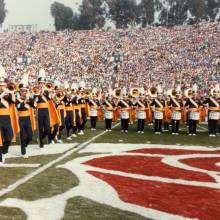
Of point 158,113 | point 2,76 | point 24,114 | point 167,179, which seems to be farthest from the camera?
point 158,113

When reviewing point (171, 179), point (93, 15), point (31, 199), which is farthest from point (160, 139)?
point (93, 15)

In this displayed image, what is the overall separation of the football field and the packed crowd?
3270 cm

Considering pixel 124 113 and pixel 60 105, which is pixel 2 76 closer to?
pixel 60 105

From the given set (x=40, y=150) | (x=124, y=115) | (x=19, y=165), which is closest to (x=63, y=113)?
(x=40, y=150)

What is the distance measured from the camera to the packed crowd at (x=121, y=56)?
53875 millimetres

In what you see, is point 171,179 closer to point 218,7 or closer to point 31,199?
point 31,199

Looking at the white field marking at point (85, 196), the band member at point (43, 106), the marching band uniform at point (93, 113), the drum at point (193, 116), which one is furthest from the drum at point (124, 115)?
the white field marking at point (85, 196)

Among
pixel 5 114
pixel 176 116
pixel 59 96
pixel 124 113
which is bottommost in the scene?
pixel 176 116

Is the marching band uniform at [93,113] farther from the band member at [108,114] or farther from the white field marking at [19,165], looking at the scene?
the white field marking at [19,165]

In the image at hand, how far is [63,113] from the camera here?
60.6ft

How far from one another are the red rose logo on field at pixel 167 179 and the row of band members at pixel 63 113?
6.96 ft

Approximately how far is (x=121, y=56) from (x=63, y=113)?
43.4 metres

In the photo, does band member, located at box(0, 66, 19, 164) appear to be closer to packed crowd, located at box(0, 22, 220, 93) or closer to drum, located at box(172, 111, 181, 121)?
drum, located at box(172, 111, 181, 121)

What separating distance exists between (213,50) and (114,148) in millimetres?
44409
